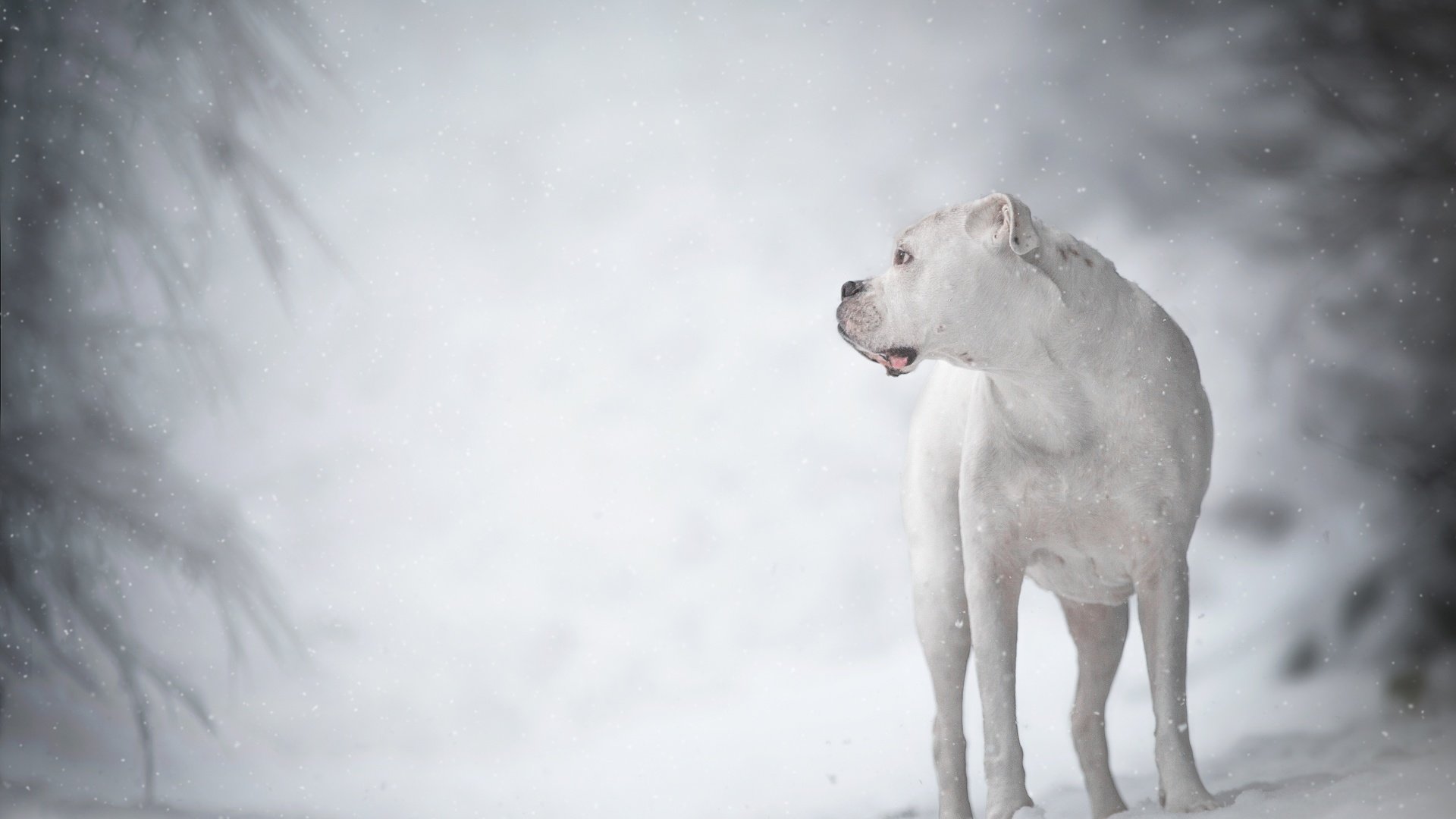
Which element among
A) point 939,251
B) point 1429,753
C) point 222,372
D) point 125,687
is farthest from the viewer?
point 222,372

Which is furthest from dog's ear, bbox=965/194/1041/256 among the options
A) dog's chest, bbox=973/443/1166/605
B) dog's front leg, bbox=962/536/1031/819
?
dog's front leg, bbox=962/536/1031/819

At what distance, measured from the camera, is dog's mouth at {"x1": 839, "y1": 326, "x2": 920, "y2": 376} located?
2.62 metres

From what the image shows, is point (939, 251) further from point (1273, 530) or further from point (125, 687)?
point (125, 687)

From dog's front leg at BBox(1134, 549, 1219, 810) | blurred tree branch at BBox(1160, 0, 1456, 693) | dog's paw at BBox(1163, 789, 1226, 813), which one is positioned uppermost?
blurred tree branch at BBox(1160, 0, 1456, 693)

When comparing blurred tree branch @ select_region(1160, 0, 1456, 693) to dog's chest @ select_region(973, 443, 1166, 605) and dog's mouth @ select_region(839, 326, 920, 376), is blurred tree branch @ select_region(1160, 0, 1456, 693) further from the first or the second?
dog's mouth @ select_region(839, 326, 920, 376)

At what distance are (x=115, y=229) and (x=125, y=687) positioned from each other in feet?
8.07

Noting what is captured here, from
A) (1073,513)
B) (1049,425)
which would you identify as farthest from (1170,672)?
(1049,425)

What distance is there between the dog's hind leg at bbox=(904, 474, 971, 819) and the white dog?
0.18 meters

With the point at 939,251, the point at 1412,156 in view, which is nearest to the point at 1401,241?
the point at 1412,156

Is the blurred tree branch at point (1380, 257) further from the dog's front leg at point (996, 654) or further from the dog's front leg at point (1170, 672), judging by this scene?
the dog's front leg at point (996, 654)

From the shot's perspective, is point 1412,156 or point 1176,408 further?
point 1412,156

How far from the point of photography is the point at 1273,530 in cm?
503

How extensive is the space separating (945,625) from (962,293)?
0.86m

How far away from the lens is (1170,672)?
2.62 metres
